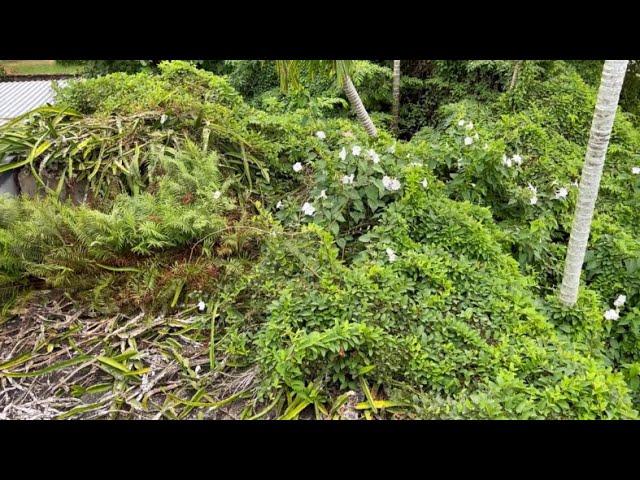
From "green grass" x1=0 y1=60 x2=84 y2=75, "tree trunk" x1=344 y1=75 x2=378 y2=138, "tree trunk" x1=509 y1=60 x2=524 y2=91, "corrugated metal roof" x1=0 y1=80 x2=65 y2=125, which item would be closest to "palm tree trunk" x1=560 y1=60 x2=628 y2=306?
"tree trunk" x1=344 y1=75 x2=378 y2=138

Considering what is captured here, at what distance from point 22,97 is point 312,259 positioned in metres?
5.29

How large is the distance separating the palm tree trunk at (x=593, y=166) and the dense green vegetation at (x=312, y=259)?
21cm

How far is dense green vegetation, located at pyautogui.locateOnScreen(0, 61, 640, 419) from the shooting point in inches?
87.1

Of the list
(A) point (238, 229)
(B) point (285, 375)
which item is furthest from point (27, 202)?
(B) point (285, 375)

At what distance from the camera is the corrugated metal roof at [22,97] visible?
5.49 meters

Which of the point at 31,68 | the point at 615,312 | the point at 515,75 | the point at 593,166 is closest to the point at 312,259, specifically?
the point at 593,166

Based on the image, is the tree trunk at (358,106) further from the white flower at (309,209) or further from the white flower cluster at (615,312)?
the white flower cluster at (615,312)

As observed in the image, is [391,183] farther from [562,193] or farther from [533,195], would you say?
[562,193]

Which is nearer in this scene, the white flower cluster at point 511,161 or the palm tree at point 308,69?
the palm tree at point 308,69

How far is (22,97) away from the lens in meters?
6.01

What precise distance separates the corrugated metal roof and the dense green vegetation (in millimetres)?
1487

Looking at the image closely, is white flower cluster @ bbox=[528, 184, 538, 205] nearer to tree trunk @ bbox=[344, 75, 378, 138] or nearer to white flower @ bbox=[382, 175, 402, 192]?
white flower @ bbox=[382, 175, 402, 192]

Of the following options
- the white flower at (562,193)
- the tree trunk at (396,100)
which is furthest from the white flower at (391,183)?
the tree trunk at (396,100)
